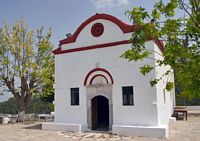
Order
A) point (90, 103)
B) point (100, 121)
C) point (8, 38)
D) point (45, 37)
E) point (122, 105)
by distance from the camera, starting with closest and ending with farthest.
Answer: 1. point (122, 105)
2. point (90, 103)
3. point (100, 121)
4. point (8, 38)
5. point (45, 37)

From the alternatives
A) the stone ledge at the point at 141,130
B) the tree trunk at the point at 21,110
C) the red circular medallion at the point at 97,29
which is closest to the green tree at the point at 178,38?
the stone ledge at the point at 141,130

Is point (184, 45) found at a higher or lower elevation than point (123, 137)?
higher

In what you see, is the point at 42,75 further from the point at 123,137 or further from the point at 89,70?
the point at 123,137

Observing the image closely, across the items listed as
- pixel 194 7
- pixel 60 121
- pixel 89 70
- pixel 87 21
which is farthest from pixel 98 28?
pixel 194 7

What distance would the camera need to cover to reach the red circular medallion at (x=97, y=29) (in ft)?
47.5

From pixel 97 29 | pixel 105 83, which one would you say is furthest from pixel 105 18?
pixel 105 83

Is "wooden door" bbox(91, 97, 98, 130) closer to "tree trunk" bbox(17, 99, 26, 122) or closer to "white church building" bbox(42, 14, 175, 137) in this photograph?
"white church building" bbox(42, 14, 175, 137)

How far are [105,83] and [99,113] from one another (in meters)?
3.44

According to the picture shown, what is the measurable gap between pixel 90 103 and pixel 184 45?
9.27m

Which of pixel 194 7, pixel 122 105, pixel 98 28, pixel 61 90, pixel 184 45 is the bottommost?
pixel 122 105

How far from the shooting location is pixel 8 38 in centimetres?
1991

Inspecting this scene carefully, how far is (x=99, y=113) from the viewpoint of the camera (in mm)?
16703

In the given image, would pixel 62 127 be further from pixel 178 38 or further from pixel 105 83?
pixel 178 38

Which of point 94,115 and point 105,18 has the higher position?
point 105,18
